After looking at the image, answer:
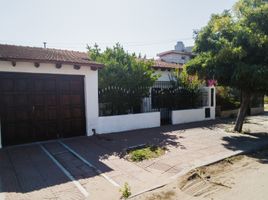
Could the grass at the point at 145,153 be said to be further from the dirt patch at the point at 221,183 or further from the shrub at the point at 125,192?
the shrub at the point at 125,192

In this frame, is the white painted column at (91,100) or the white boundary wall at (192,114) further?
the white boundary wall at (192,114)

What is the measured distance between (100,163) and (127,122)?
14.8 feet

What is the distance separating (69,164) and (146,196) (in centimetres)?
269

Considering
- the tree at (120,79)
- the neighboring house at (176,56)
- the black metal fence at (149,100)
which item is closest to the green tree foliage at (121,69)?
the tree at (120,79)

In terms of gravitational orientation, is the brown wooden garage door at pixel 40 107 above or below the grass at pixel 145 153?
above

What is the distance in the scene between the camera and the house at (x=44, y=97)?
24.4 ft

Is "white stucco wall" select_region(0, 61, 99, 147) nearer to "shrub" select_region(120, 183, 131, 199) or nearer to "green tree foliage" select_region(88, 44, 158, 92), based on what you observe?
"green tree foliage" select_region(88, 44, 158, 92)

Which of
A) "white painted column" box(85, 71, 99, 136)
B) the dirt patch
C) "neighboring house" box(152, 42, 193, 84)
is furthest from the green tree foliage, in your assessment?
the dirt patch

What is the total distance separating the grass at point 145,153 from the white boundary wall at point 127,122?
2.91 meters

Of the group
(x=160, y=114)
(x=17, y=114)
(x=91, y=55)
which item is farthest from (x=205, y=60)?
(x=17, y=114)

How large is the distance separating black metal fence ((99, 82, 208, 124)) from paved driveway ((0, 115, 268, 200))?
1608mm

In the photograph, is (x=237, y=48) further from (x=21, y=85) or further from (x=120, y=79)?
(x=21, y=85)

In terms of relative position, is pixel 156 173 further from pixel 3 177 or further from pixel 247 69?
pixel 247 69

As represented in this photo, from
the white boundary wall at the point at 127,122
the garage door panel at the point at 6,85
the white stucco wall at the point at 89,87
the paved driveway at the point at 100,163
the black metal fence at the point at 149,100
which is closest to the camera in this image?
the paved driveway at the point at 100,163
